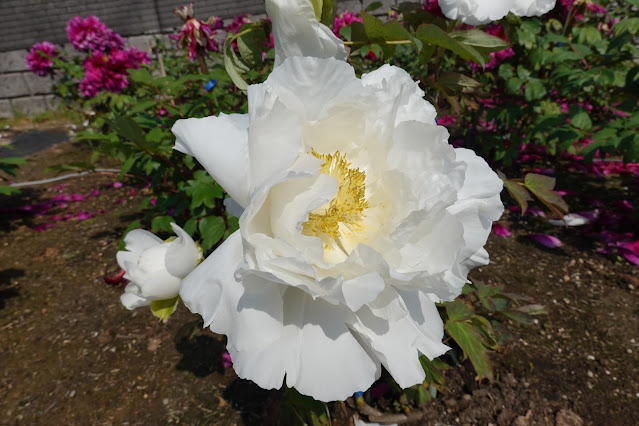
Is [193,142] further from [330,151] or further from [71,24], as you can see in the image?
[71,24]

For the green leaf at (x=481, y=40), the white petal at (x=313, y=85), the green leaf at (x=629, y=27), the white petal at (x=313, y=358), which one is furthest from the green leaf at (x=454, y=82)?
the green leaf at (x=629, y=27)

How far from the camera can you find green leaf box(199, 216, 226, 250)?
121 centimetres

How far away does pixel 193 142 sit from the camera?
55 centimetres

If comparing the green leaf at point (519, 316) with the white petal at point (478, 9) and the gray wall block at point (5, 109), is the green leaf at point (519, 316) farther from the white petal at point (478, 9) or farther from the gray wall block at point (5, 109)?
the gray wall block at point (5, 109)

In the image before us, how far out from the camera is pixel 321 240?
558 mm

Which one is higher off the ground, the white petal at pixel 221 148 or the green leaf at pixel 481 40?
the green leaf at pixel 481 40

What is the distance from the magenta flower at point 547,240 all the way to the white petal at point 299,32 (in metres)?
2.14

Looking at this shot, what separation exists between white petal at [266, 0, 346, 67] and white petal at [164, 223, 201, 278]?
0.32 m

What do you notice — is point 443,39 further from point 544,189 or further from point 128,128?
point 128,128

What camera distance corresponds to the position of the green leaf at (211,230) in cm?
121

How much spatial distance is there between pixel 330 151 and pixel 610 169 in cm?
316

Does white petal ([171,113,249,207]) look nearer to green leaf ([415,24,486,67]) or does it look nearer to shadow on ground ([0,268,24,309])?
green leaf ([415,24,486,67])

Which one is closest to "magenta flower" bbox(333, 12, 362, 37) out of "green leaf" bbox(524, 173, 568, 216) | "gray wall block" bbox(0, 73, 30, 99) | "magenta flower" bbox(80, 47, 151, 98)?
"magenta flower" bbox(80, 47, 151, 98)

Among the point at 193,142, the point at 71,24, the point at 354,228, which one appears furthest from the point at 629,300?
the point at 71,24
